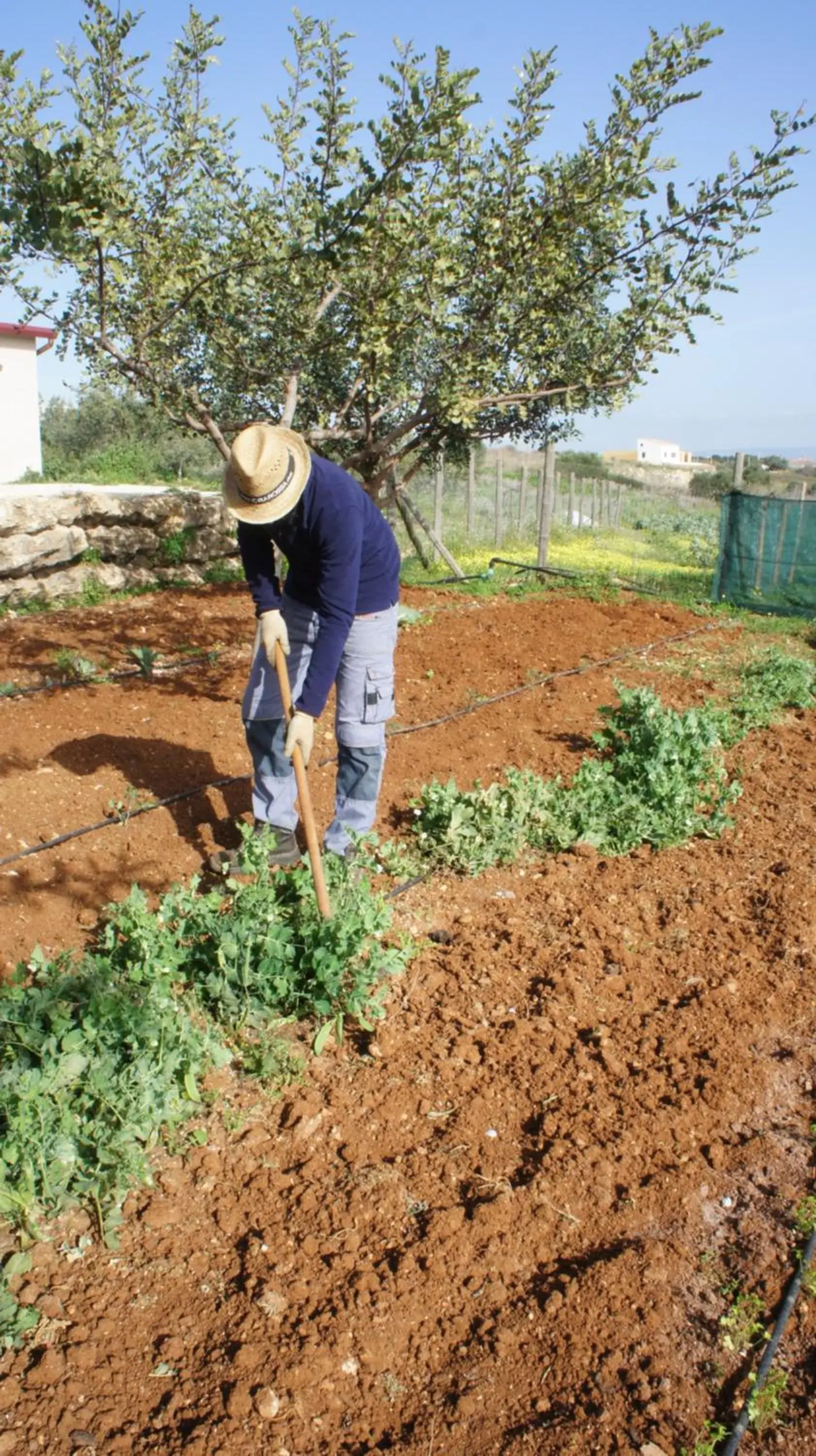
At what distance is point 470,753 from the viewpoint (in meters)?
5.72

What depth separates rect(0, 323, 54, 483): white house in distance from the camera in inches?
735

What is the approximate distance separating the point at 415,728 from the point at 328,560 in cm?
270

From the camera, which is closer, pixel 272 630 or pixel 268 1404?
pixel 268 1404

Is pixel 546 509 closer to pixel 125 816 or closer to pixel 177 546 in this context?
pixel 177 546

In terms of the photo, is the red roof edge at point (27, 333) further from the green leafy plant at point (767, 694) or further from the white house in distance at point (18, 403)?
the green leafy plant at point (767, 694)

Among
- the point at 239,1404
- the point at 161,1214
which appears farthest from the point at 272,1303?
the point at 161,1214

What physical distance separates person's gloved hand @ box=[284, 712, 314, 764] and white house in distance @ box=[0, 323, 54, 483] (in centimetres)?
1710

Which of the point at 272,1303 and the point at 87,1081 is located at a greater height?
the point at 87,1081

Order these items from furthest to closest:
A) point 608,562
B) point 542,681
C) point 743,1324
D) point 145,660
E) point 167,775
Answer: point 608,562
point 542,681
point 145,660
point 167,775
point 743,1324

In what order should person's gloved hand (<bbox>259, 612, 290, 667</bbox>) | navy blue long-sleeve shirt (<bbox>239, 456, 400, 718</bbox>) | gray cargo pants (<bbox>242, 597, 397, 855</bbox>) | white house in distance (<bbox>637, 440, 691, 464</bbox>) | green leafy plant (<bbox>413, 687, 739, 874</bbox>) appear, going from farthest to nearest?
white house in distance (<bbox>637, 440, 691, 464</bbox>) < green leafy plant (<bbox>413, 687, 739, 874</bbox>) < gray cargo pants (<bbox>242, 597, 397, 855</bbox>) < person's gloved hand (<bbox>259, 612, 290, 667</bbox>) < navy blue long-sleeve shirt (<bbox>239, 456, 400, 718</bbox>)

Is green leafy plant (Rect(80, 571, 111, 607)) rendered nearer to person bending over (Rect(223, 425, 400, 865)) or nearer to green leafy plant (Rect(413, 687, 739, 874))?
green leafy plant (Rect(413, 687, 739, 874))

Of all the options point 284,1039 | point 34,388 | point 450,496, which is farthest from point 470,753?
point 450,496

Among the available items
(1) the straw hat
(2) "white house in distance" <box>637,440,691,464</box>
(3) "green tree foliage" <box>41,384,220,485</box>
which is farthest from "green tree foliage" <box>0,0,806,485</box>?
(2) "white house in distance" <box>637,440,691,464</box>

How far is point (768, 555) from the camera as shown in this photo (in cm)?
1155
